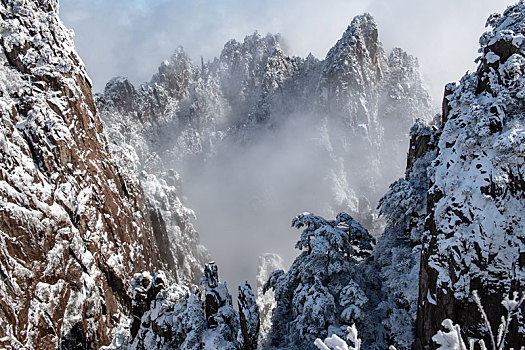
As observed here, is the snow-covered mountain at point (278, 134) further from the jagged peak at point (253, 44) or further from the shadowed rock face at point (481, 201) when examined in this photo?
the shadowed rock face at point (481, 201)

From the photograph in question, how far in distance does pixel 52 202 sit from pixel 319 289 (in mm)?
20987

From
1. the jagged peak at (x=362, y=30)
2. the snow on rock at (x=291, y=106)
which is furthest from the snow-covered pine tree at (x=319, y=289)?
the jagged peak at (x=362, y=30)

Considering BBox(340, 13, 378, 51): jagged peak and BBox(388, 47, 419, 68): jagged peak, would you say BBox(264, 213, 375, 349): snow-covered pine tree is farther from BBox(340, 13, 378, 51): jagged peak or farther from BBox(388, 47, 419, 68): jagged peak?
BBox(388, 47, 419, 68): jagged peak

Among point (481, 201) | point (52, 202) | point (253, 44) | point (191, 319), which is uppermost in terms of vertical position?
point (253, 44)

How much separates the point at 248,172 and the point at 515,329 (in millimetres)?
105340

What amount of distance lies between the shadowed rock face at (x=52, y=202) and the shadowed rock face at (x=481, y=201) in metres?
24.2

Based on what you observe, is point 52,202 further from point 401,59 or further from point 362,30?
point 401,59

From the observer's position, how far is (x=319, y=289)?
75.4 ft

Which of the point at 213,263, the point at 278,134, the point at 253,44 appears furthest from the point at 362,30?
the point at 213,263

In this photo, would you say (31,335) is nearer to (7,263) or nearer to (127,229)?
(7,263)

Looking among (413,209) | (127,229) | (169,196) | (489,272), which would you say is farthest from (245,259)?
(489,272)

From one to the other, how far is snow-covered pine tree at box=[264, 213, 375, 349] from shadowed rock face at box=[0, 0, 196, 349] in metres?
14.6

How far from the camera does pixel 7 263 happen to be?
2464 centimetres

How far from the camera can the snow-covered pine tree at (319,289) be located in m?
22.2
